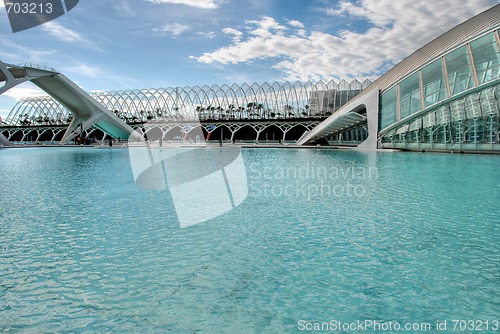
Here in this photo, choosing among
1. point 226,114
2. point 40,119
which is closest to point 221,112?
Result: point 226,114

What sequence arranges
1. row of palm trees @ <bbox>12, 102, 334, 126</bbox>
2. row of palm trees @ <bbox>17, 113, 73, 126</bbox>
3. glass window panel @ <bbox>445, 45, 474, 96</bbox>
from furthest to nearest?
row of palm trees @ <bbox>17, 113, 73, 126</bbox>
row of palm trees @ <bbox>12, 102, 334, 126</bbox>
glass window panel @ <bbox>445, 45, 474, 96</bbox>

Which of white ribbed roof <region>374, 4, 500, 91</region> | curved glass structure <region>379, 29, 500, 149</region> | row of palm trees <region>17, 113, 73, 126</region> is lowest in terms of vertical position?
curved glass structure <region>379, 29, 500, 149</region>

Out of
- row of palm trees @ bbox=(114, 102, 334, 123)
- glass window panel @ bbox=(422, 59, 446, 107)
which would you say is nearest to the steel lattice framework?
row of palm trees @ bbox=(114, 102, 334, 123)

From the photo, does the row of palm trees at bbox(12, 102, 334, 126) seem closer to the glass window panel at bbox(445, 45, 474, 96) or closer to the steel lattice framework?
the steel lattice framework

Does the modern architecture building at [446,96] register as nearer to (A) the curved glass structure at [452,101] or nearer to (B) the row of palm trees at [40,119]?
(A) the curved glass structure at [452,101]

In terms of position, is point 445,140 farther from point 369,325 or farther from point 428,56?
point 369,325

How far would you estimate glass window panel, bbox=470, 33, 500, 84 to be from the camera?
867 inches

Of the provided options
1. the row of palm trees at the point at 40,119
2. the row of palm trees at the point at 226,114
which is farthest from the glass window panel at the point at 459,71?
the row of palm trees at the point at 40,119

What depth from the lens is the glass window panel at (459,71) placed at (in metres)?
23.5

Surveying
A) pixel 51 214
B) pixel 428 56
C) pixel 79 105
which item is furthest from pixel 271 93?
pixel 51 214

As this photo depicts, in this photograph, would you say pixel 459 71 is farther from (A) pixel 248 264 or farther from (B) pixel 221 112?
(B) pixel 221 112

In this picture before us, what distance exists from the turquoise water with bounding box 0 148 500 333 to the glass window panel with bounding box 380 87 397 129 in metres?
23.0

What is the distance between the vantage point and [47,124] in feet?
278

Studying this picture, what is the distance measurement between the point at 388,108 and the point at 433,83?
17.0 feet
